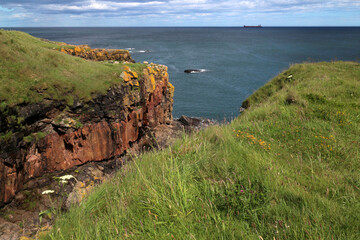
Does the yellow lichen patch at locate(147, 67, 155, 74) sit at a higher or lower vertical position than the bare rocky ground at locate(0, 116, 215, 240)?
higher

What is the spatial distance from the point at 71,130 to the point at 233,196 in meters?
13.3

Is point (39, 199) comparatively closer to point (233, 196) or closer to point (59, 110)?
point (59, 110)

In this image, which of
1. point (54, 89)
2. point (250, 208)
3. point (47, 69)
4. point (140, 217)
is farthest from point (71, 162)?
point (250, 208)

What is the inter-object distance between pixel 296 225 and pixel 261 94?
20138 mm

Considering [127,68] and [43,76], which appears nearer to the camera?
[43,76]

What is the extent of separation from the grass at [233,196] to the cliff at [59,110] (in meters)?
8.25

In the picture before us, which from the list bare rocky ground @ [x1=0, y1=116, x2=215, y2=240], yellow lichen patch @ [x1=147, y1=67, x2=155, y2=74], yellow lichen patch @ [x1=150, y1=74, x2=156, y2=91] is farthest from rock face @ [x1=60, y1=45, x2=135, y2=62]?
bare rocky ground @ [x1=0, y1=116, x2=215, y2=240]

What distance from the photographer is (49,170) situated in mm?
13727

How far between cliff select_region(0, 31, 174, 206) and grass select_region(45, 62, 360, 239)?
8246mm

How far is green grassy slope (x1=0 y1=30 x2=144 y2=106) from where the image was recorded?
12609 mm

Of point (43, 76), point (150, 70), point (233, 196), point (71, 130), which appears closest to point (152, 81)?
point (150, 70)

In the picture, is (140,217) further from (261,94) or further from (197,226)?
(261,94)

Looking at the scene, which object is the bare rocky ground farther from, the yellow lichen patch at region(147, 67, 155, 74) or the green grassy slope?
the yellow lichen patch at region(147, 67, 155, 74)

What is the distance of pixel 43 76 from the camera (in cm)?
1427
